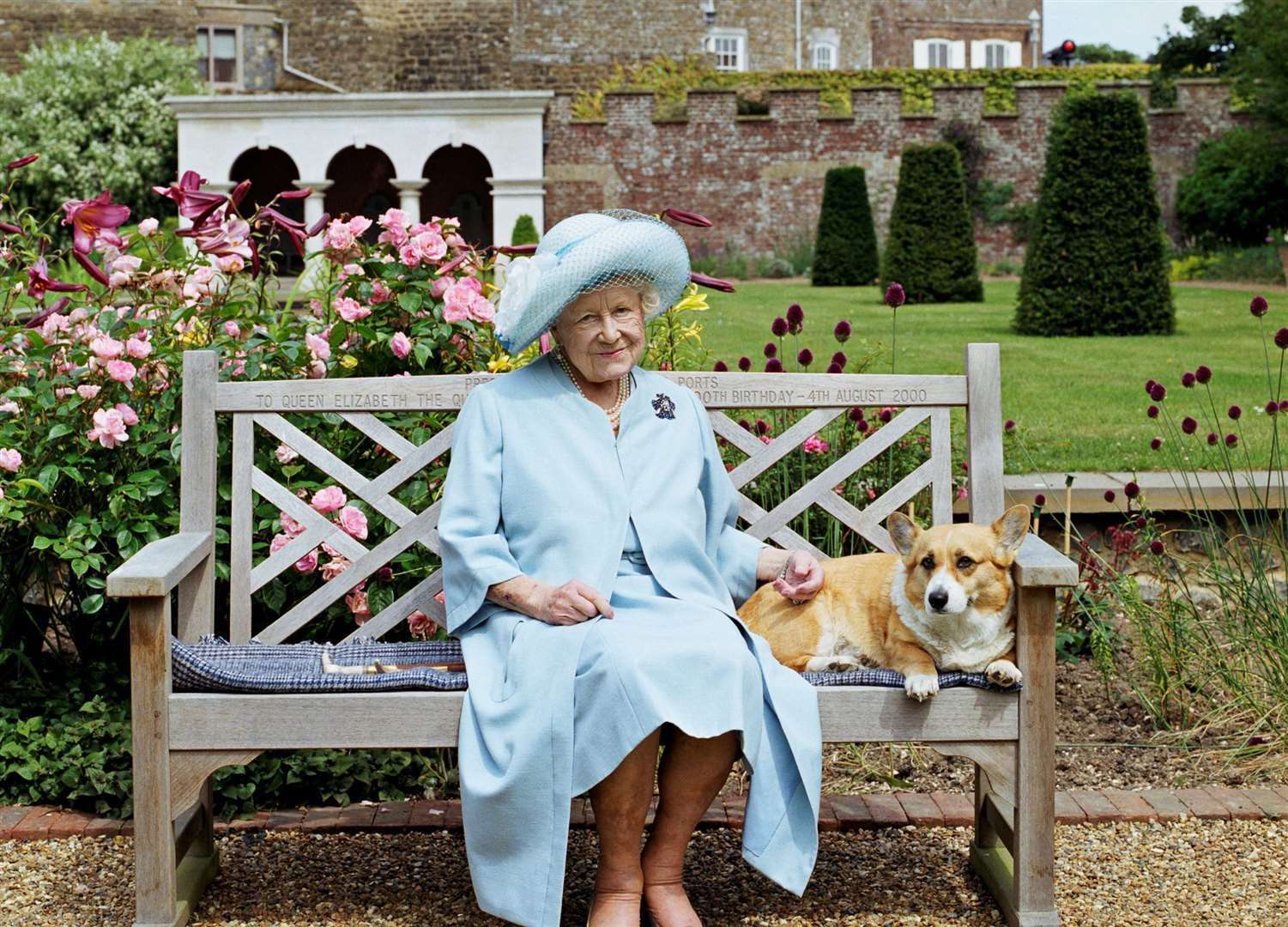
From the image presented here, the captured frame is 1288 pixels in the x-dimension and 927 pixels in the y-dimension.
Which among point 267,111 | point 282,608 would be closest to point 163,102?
point 267,111

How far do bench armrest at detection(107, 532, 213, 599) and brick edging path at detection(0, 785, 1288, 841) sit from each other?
0.72 m

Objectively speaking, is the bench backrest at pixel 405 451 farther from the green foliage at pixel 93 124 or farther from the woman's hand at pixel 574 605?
the green foliage at pixel 93 124

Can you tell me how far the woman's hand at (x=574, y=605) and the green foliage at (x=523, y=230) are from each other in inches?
697

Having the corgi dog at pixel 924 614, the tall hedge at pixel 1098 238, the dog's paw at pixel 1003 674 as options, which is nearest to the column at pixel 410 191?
the tall hedge at pixel 1098 238

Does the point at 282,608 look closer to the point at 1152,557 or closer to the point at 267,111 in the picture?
the point at 1152,557

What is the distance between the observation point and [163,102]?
22.6m

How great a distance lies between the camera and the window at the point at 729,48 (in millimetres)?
29500

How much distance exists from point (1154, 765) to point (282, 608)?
88.3 inches

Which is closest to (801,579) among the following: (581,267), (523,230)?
(581,267)

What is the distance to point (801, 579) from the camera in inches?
117

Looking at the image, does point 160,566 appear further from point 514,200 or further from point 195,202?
point 514,200

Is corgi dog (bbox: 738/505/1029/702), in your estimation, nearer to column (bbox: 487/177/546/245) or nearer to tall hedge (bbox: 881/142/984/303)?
tall hedge (bbox: 881/142/984/303)

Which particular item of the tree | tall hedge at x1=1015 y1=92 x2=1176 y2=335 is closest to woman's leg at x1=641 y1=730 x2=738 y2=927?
tall hedge at x1=1015 y1=92 x2=1176 y2=335

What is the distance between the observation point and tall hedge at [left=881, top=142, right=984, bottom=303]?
16.4 metres
